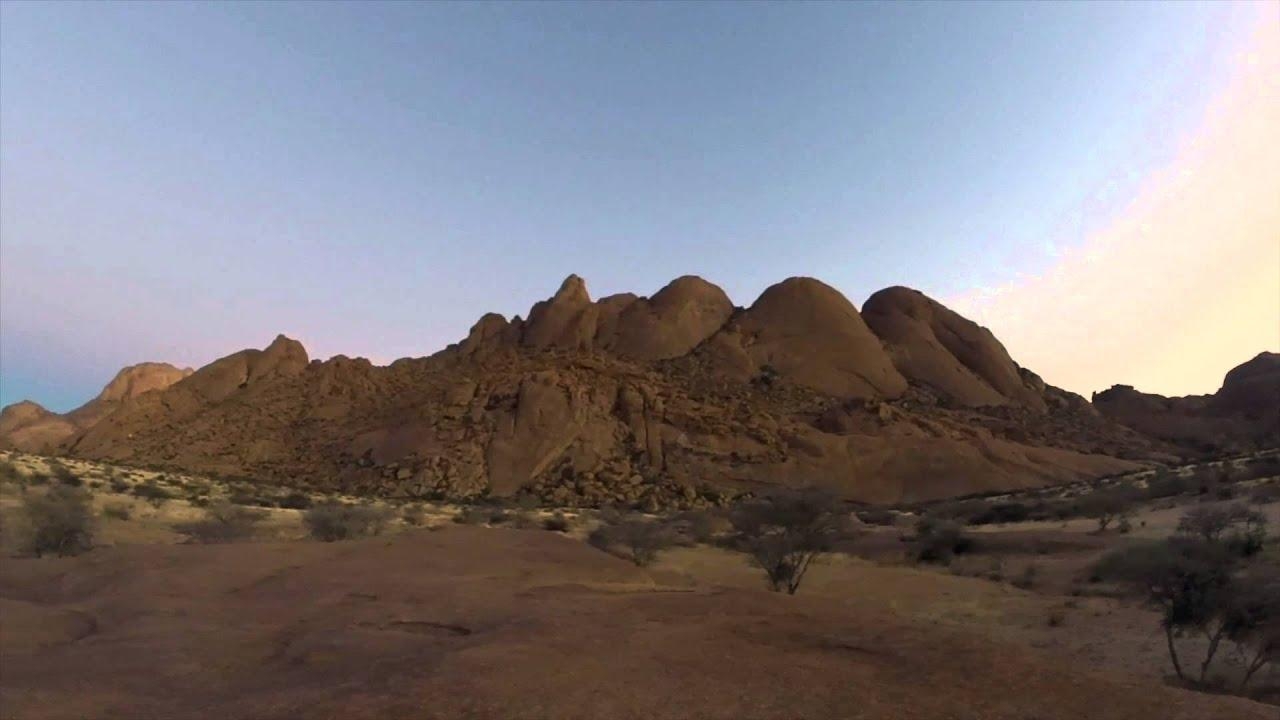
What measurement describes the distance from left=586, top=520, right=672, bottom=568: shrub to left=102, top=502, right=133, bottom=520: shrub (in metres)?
15.8

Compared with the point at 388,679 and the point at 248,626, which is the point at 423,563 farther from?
the point at 388,679

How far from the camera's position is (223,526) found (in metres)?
22.0

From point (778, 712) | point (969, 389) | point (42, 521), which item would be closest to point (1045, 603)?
point (778, 712)

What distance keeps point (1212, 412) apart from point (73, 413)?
139 metres

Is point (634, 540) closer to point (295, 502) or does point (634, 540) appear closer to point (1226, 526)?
point (1226, 526)

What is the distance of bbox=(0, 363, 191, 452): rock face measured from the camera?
83.6 meters

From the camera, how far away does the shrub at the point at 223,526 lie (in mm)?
21581

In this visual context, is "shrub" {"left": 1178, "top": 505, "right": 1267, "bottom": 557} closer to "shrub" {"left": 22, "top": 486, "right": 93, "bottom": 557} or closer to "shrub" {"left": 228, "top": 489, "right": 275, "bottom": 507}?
"shrub" {"left": 22, "top": 486, "right": 93, "bottom": 557}

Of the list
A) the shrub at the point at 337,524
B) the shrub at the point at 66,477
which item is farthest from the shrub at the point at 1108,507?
the shrub at the point at 66,477

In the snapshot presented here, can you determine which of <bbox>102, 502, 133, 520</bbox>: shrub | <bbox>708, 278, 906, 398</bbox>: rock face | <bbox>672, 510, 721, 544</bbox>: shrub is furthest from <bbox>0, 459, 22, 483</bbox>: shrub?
<bbox>708, 278, 906, 398</bbox>: rock face

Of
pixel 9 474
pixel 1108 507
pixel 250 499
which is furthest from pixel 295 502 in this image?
pixel 1108 507

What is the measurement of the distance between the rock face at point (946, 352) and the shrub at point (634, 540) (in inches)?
2364

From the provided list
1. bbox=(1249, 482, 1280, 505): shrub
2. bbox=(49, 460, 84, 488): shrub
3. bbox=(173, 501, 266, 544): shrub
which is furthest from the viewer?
bbox=(49, 460, 84, 488): shrub

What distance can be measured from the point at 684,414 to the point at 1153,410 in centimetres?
5725
